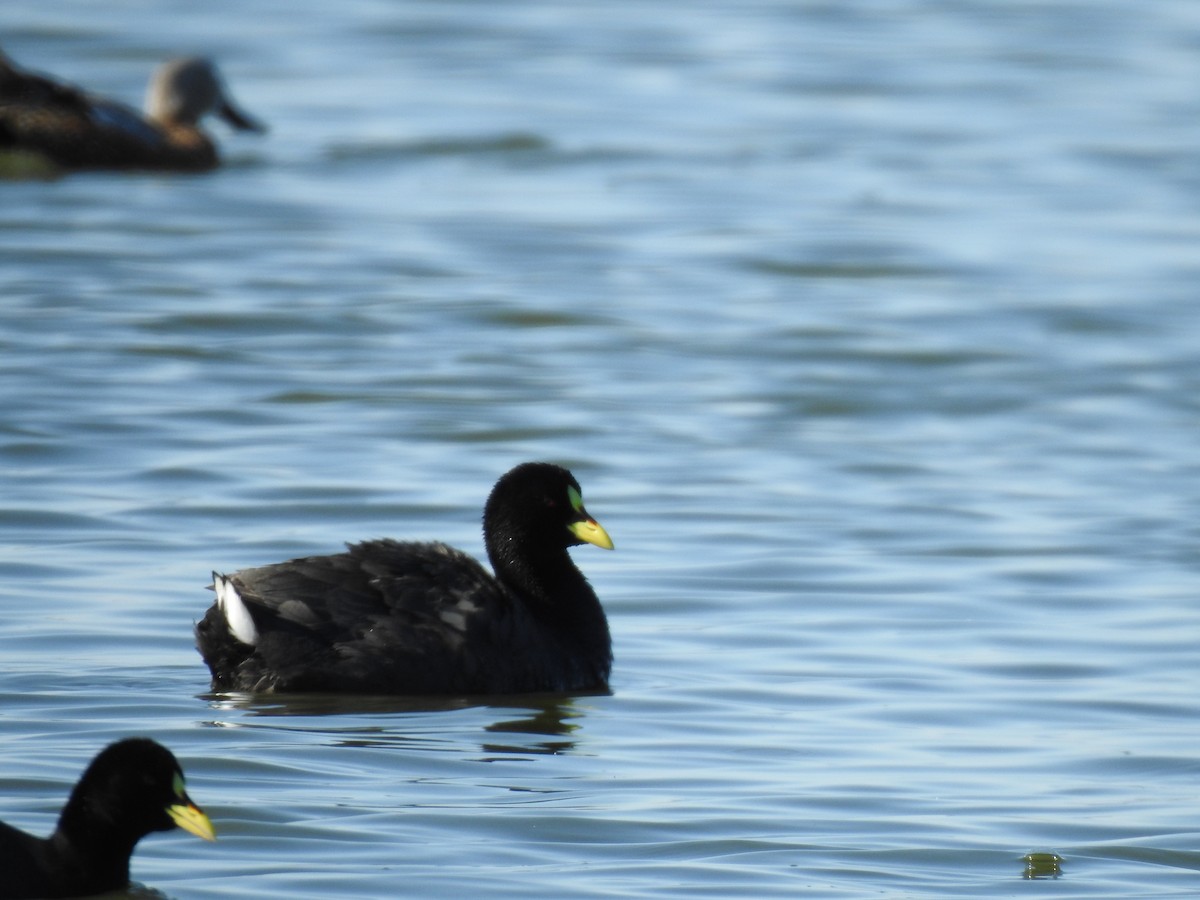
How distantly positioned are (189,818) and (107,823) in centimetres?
20

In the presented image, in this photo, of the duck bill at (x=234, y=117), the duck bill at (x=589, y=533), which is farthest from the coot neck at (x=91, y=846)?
the duck bill at (x=234, y=117)

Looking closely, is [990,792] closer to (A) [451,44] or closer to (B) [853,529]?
(B) [853,529]

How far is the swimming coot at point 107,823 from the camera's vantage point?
5758mm

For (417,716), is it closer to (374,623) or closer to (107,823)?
(374,623)

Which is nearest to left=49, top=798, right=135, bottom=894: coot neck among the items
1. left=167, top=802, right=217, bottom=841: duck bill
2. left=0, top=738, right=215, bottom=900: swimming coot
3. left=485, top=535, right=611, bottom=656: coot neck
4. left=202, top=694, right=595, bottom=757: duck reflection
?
left=0, top=738, right=215, bottom=900: swimming coot

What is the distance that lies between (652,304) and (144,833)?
33.5 feet

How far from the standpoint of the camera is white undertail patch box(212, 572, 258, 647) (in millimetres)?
7664

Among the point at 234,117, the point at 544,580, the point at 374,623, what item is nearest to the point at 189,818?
the point at 374,623

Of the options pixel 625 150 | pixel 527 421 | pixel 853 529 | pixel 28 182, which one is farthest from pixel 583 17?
pixel 853 529

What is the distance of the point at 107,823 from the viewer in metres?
5.77

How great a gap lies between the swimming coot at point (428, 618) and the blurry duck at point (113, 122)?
11592mm

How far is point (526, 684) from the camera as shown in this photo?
8.20 meters

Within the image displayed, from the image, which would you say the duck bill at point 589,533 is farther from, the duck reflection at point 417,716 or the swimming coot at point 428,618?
the duck reflection at point 417,716

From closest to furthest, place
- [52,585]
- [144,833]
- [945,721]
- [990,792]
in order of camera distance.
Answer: [144,833] < [990,792] < [945,721] < [52,585]
